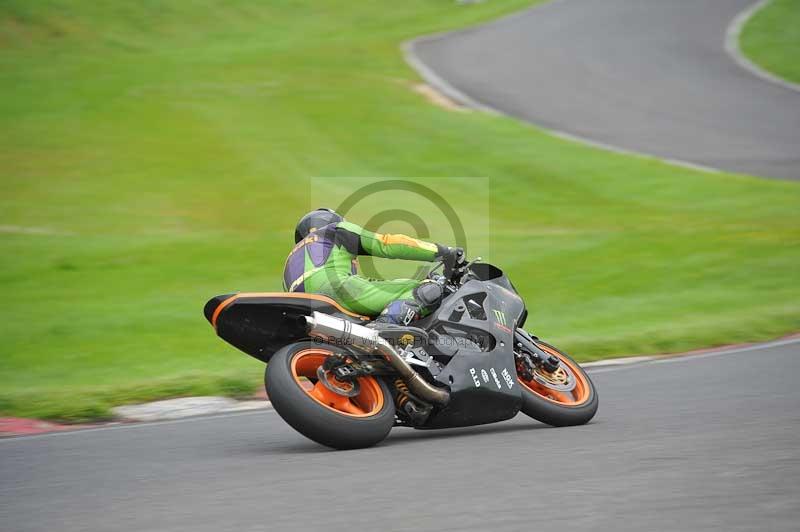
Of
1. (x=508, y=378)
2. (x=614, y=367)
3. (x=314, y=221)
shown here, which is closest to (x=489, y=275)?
(x=508, y=378)

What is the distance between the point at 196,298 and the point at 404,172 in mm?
8954

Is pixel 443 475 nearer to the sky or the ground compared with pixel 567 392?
nearer to the sky

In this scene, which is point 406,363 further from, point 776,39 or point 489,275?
point 776,39

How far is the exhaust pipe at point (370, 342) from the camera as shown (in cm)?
615

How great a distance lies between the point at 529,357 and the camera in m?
7.25

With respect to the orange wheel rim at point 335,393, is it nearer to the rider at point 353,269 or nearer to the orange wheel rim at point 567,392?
the rider at point 353,269

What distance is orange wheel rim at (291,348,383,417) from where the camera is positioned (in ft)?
20.8

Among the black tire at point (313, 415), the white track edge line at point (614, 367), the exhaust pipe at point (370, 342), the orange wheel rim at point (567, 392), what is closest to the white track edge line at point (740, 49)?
the white track edge line at point (614, 367)

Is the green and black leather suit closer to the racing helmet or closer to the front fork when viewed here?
the racing helmet

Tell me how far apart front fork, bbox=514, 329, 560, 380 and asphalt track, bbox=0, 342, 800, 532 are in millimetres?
404

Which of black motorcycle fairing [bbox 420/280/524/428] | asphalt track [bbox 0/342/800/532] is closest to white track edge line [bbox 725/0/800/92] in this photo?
asphalt track [bbox 0/342/800/532]

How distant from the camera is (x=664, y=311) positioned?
12820 mm

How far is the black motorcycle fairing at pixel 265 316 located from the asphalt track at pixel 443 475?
69 centimetres

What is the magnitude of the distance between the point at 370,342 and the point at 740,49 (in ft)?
99.7
